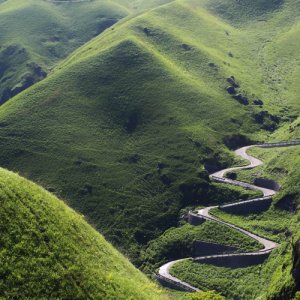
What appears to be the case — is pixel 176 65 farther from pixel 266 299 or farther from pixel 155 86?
pixel 266 299

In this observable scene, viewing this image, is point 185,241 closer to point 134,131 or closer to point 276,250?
point 276,250

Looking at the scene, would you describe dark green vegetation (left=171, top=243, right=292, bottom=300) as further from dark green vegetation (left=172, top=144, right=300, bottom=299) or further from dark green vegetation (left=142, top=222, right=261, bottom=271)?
dark green vegetation (left=142, top=222, right=261, bottom=271)

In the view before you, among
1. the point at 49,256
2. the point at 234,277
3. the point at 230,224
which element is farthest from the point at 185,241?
the point at 49,256

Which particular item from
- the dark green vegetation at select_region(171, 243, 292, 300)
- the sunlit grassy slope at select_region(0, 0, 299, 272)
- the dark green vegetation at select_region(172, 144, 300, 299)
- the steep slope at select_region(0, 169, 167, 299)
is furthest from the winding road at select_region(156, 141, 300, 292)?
the steep slope at select_region(0, 169, 167, 299)

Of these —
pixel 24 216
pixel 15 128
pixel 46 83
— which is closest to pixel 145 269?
pixel 24 216

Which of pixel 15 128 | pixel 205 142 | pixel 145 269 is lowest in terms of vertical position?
pixel 145 269

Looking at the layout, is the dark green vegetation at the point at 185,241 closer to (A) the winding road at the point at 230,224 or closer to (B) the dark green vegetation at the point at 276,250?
(A) the winding road at the point at 230,224
